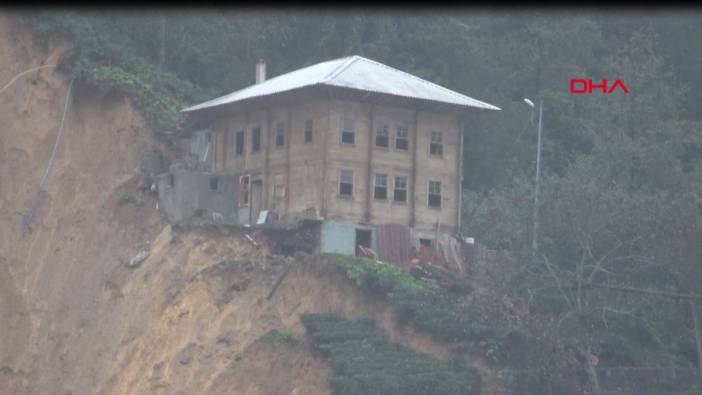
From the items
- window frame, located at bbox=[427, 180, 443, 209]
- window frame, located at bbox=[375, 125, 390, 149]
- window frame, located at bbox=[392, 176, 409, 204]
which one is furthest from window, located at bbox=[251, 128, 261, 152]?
window frame, located at bbox=[427, 180, 443, 209]

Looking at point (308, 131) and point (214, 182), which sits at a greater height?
point (308, 131)

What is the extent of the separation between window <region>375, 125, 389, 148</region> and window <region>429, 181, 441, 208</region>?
7.33ft


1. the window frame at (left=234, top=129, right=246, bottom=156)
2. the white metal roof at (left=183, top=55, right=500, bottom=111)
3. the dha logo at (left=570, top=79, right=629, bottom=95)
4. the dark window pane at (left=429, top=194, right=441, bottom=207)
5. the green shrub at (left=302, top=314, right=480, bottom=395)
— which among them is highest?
the dha logo at (left=570, top=79, right=629, bottom=95)

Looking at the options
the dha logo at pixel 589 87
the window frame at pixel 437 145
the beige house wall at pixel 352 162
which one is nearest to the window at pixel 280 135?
the beige house wall at pixel 352 162

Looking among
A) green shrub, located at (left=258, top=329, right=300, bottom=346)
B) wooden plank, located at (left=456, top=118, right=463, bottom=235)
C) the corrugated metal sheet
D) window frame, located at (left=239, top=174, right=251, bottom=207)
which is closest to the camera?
green shrub, located at (left=258, top=329, right=300, bottom=346)

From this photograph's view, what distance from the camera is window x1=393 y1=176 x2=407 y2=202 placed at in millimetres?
49056

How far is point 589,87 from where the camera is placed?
66.9 meters

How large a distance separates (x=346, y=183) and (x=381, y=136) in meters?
2.28

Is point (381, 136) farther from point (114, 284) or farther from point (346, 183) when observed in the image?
point (114, 284)

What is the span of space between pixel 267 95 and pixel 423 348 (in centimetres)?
1128

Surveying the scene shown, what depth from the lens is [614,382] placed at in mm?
41250

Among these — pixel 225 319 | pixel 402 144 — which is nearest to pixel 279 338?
pixel 225 319

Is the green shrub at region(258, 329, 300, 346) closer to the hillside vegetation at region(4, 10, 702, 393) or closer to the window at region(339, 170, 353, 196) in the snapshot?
the hillside vegetation at region(4, 10, 702, 393)

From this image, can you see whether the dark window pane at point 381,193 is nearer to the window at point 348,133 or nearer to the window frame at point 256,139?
the window at point 348,133
